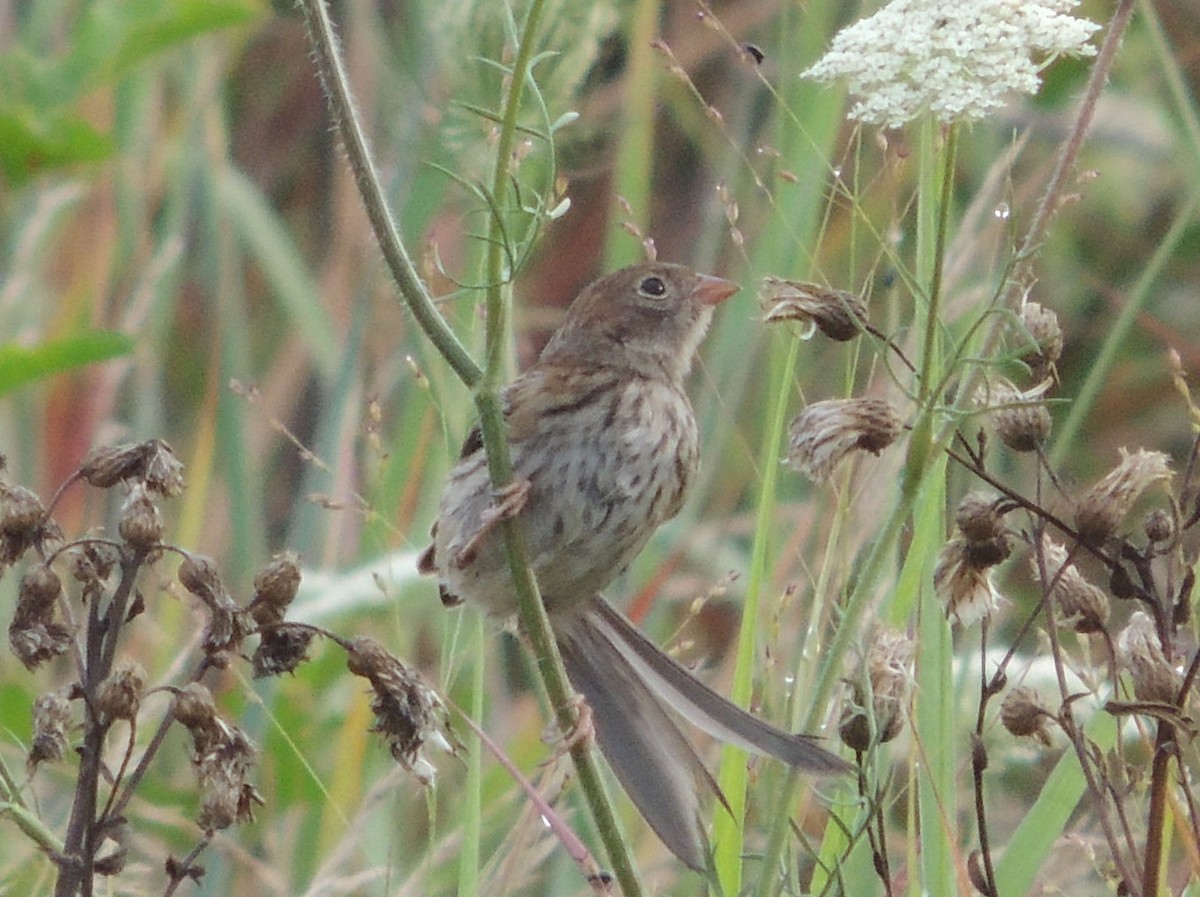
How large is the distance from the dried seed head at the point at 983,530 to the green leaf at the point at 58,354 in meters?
1.06

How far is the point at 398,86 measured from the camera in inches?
115

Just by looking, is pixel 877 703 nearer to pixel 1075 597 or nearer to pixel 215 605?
pixel 1075 597

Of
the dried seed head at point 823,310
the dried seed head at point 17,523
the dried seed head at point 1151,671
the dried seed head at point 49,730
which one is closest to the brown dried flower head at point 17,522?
the dried seed head at point 17,523

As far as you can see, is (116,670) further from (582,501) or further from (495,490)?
(582,501)

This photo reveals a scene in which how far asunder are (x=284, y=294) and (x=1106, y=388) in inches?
74.0

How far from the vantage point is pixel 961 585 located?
1504 mm

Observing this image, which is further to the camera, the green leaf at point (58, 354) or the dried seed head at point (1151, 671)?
the green leaf at point (58, 354)

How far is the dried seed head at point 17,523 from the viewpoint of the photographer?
1.37m

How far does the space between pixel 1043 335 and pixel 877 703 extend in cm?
31

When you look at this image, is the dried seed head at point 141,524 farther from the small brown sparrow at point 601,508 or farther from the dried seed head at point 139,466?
the small brown sparrow at point 601,508

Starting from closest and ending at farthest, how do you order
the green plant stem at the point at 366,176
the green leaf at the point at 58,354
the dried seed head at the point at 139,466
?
the green plant stem at the point at 366,176 → the dried seed head at the point at 139,466 → the green leaf at the point at 58,354

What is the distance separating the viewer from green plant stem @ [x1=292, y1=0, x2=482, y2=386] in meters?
1.27

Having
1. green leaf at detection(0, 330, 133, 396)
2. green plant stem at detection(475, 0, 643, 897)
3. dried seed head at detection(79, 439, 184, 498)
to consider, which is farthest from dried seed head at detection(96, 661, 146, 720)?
green leaf at detection(0, 330, 133, 396)

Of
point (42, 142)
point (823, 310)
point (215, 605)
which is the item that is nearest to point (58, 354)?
point (42, 142)
